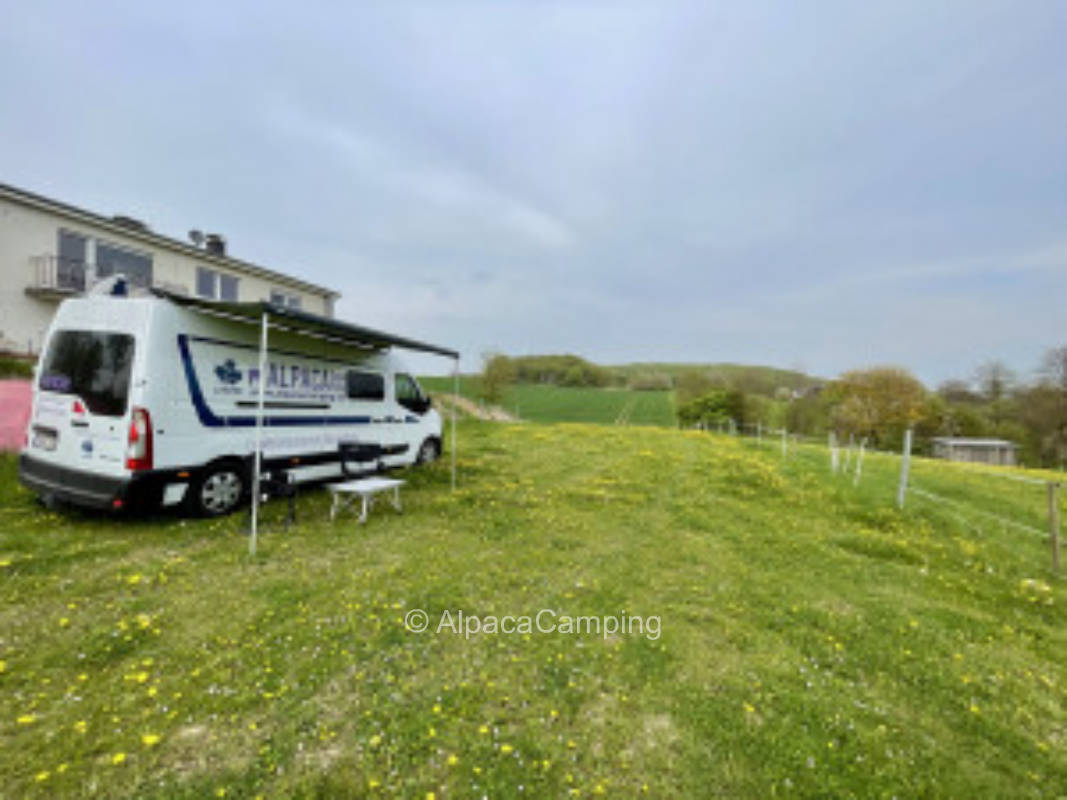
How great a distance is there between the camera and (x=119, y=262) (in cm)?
1492

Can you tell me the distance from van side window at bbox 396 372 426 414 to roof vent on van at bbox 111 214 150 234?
1341cm

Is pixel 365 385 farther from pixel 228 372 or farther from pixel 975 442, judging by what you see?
pixel 975 442

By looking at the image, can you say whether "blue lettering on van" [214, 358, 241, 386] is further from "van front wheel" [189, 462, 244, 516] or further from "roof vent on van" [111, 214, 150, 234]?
"roof vent on van" [111, 214, 150, 234]

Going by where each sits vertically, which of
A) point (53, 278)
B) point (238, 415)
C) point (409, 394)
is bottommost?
point (238, 415)

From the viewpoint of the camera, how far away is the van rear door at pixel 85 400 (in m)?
4.78

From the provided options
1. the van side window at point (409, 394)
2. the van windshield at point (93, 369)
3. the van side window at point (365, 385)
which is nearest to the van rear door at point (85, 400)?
the van windshield at point (93, 369)

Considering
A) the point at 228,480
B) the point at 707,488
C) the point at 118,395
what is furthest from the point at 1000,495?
the point at 118,395

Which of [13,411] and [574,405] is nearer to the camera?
[13,411]

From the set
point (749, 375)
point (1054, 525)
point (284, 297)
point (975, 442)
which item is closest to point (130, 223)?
point (284, 297)

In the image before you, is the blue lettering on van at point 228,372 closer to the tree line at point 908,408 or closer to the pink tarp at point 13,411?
the pink tarp at point 13,411

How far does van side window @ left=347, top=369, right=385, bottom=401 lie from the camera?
7.64m

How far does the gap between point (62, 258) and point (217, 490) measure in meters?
13.9

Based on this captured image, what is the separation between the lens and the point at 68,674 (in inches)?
105

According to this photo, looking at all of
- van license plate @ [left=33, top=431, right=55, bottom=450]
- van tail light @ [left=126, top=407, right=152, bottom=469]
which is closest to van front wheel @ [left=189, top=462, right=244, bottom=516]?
van tail light @ [left=126, top=407, right=152, bottom=469]
